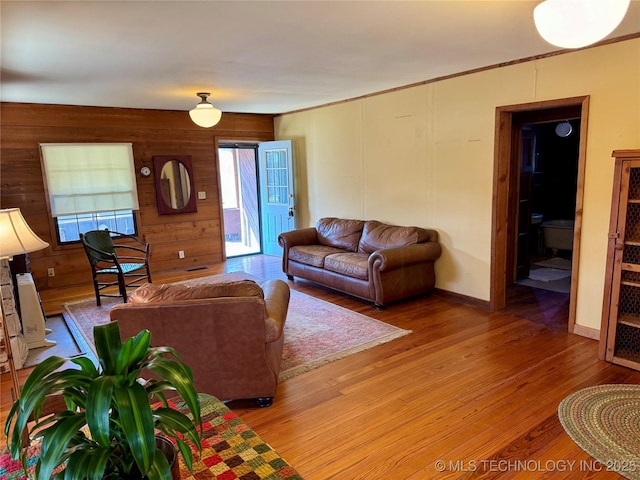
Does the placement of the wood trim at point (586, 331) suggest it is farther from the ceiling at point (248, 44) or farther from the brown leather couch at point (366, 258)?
the ceiling at point (248, 44)

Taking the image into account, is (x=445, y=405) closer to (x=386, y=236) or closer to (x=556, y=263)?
(x=386, y=236)

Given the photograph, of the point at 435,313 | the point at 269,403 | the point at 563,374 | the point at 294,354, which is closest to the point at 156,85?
the point at 294,354

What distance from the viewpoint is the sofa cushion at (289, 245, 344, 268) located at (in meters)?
5.23

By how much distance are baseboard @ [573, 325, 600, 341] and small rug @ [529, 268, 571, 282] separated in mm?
1924

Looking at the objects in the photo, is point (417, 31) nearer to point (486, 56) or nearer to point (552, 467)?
point (486, 56)

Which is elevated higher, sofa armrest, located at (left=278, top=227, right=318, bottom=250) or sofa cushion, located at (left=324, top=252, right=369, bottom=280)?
sofa armrest, located at (left=278, top=227, right=318, bottom=250)

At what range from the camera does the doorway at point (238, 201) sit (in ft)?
28.4

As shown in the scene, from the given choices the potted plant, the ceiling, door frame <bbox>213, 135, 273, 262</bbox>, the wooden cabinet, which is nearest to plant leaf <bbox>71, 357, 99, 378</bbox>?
the potted plant

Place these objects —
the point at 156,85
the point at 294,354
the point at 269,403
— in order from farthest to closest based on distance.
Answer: the point at 156,85
the point at 294,354
the point at 269,403

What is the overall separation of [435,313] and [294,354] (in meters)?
1.68

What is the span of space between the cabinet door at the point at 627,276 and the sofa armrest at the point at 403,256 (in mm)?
1852

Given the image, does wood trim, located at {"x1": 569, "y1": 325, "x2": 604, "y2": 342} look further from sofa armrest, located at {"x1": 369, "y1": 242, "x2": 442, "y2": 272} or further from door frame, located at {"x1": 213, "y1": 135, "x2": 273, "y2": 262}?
door frame, located at {"x1": 213, "y1": 135, "x2": 273, "y2": 262}

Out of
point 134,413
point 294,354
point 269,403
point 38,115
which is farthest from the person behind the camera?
point 38,115

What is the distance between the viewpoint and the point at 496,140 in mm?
4070
